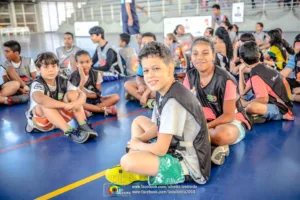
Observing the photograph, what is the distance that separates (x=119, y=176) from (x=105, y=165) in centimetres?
32

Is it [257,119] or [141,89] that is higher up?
[141,89]

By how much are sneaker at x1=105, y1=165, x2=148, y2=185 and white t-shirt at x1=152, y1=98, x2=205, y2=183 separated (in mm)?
383

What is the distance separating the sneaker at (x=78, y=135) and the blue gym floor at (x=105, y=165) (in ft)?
0.15

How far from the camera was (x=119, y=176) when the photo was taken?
1.74m

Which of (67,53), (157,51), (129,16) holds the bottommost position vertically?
(67,53)

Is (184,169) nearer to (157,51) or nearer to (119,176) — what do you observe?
(119,176)

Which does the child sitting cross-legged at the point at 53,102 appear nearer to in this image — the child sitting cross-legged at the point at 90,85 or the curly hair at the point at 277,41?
the child sitting cross-legged at the point at 90,85

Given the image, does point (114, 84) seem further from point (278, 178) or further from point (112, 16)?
point (112, 16)

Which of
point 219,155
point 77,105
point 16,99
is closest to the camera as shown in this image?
point 219,155

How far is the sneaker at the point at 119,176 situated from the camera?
1.73 meters

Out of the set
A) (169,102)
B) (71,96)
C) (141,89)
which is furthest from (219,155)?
(141,89)

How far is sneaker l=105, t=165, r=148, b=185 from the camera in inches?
68.1

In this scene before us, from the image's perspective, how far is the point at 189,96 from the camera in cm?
155

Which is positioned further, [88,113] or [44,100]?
[88,113]
